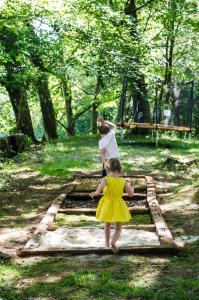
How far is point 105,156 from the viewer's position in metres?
9.62

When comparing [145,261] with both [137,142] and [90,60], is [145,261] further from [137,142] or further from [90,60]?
[137,142]

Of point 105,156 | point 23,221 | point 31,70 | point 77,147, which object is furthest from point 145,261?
point 77,147

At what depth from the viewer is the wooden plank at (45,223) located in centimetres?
665

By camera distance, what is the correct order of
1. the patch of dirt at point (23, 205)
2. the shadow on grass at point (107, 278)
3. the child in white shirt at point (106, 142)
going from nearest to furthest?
the shadow on grass at point (107, 278) < the patch of dirt at point (23, 205) < the child in white shirt at point (106, 142)

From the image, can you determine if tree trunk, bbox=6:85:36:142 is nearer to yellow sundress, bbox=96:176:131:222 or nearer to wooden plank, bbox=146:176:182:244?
wooden plank, bbox=146:176:182:244

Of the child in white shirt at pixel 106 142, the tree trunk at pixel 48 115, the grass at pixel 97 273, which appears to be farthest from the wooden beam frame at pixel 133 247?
the tree trunk at pixel 48 115

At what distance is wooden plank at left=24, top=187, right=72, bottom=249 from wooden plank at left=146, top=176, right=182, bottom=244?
171 centimetres

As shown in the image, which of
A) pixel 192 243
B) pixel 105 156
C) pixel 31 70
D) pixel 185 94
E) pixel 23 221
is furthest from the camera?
pixel 185 94

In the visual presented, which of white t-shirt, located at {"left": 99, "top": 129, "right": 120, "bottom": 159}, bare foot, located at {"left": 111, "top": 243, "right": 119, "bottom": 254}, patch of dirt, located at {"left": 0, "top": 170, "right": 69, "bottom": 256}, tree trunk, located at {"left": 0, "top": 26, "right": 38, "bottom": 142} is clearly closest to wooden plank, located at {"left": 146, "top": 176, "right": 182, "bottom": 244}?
bare foot, located at {"left": 111, "top": 243, "right": 119, "bottom": 254}

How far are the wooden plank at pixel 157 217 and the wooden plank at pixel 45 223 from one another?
1710mm

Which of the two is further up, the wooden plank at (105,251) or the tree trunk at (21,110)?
the tree trunk at (21,110)

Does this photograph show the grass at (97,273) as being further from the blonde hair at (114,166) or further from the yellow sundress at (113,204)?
the blonde hair at (114,166)

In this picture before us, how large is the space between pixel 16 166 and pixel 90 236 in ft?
25.8

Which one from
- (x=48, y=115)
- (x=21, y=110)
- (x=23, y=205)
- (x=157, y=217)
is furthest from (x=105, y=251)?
(x=48, y=115)
